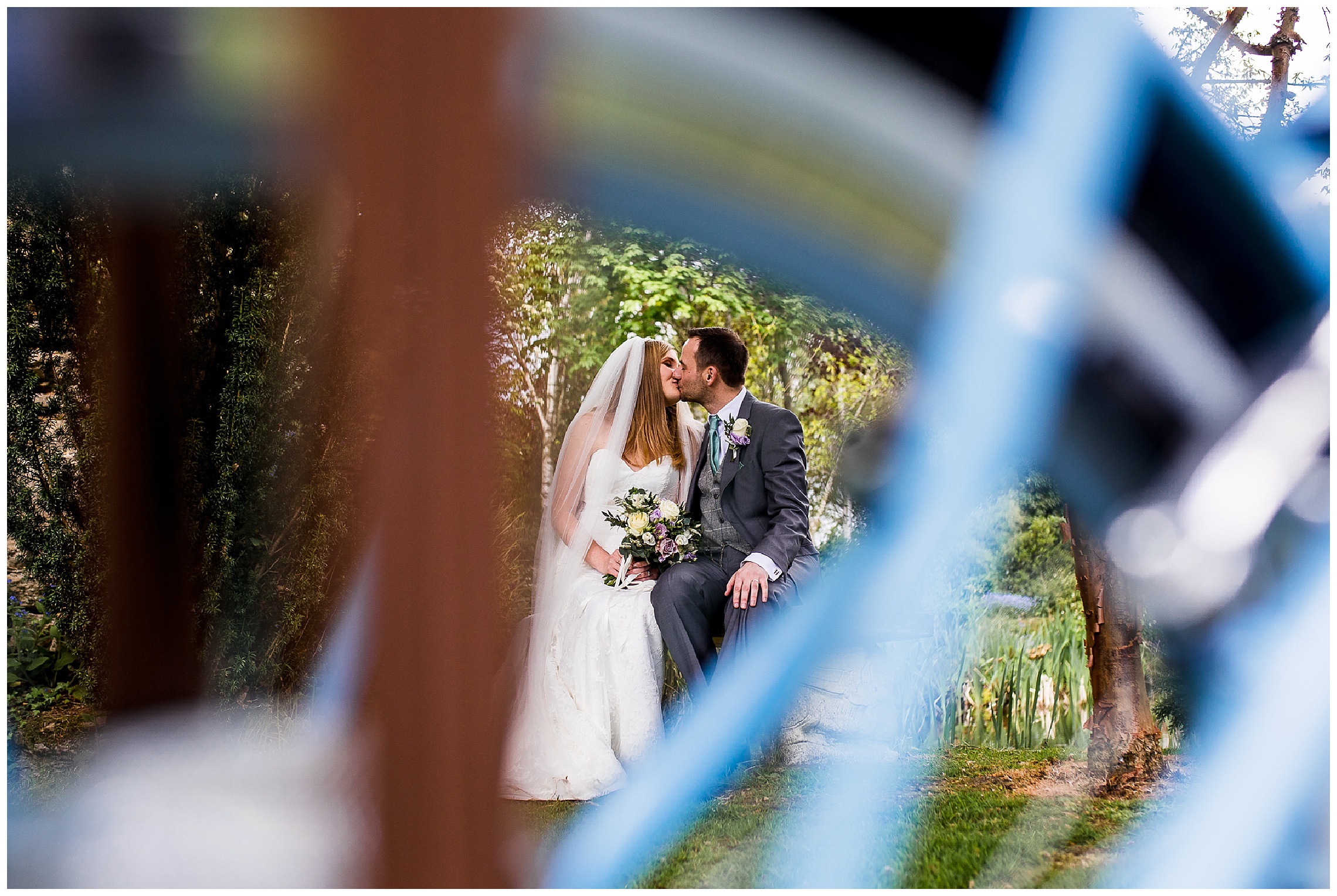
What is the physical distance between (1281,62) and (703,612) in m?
3.45

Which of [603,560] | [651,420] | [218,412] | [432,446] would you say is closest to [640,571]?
[603,560]

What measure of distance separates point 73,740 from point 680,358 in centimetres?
332

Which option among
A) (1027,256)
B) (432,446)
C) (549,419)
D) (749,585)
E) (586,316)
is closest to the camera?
(432,446)

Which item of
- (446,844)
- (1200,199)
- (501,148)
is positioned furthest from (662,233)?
(446,844)

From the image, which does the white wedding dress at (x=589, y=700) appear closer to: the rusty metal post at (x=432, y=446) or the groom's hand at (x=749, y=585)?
the groom's hand at (x=749, y=585)

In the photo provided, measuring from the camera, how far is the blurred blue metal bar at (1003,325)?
356 centimetres

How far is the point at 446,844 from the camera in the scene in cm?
182

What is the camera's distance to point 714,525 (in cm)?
428

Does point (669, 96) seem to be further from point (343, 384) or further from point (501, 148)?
point (501, 148)

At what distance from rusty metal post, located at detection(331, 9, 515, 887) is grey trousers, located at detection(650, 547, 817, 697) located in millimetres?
2138

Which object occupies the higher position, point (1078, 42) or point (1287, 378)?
point (1078, 42)

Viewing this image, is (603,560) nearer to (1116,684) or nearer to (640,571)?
(640,571)

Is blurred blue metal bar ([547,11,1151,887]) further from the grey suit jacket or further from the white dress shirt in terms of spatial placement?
the white dress shirt

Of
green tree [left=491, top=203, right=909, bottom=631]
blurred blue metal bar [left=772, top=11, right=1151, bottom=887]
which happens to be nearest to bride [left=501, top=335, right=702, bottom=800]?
blurred blue metal bar [left=772, top=11, right=1151, bottom=887]
